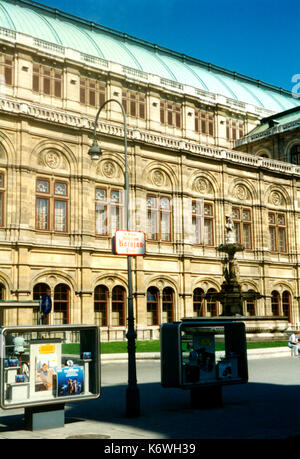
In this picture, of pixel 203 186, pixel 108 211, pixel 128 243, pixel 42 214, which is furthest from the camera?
pixel 203 186

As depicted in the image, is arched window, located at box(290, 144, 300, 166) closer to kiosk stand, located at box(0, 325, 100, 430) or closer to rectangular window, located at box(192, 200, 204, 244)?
rectangular window, located at box(192, 200, 204, 244)

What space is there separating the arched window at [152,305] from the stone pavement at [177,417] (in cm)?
2453

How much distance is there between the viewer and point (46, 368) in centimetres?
1165

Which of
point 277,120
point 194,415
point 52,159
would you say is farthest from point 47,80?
point 194,415

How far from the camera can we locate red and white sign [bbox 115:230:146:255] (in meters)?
15.0

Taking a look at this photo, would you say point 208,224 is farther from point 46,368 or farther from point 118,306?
point 46,368

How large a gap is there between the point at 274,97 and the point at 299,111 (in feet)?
33.7

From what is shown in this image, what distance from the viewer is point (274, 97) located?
238ft

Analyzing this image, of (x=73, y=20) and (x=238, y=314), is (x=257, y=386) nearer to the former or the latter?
(x=238, y=314)

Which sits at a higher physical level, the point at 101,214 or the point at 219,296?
the point at 101,214

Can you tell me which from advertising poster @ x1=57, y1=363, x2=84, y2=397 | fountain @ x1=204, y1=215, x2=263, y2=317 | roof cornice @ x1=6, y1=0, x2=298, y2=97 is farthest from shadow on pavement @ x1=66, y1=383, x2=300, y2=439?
roof cornice @ x1=6, y1=0, x2=298, y2=97

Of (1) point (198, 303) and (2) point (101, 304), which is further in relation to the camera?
(1) point (198, 303)

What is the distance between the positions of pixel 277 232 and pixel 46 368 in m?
43.4
